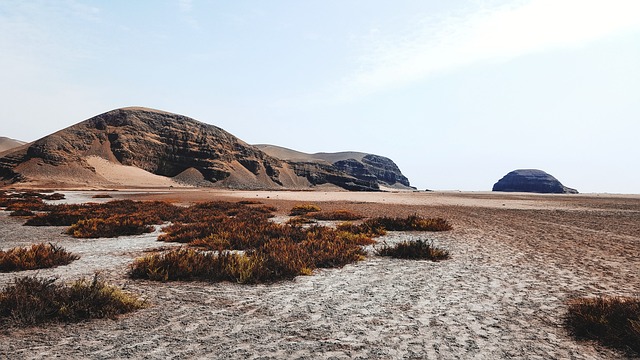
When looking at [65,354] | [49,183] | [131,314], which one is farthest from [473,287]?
[49,183]

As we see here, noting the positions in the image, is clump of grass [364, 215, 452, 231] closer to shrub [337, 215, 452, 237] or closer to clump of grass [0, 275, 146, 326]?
shrub [337, 215, 452, 237]

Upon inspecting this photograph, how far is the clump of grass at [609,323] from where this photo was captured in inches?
145

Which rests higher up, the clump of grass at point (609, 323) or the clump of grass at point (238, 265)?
the clump of grass at point (609, 323)

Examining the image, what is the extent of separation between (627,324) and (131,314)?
6.19 meters

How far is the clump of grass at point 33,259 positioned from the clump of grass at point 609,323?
9.47 m

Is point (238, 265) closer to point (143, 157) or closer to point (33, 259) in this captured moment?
point (33, 259)

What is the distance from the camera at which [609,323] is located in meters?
4.00

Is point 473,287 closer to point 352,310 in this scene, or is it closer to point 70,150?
point 352,310

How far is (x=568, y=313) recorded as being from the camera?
4656mm

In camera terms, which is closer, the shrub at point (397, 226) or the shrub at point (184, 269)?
the shrub at point (184, 269)

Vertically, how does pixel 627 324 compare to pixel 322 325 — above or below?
above

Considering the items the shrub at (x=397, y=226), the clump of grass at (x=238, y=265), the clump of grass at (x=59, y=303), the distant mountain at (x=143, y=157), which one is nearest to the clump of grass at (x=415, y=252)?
the clump of grass at (x=238, y=265)

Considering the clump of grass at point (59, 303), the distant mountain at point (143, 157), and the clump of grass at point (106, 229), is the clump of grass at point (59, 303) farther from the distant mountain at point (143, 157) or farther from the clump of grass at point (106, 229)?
the distant mountain at point (143, 157)

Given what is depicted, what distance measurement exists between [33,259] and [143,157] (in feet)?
404
